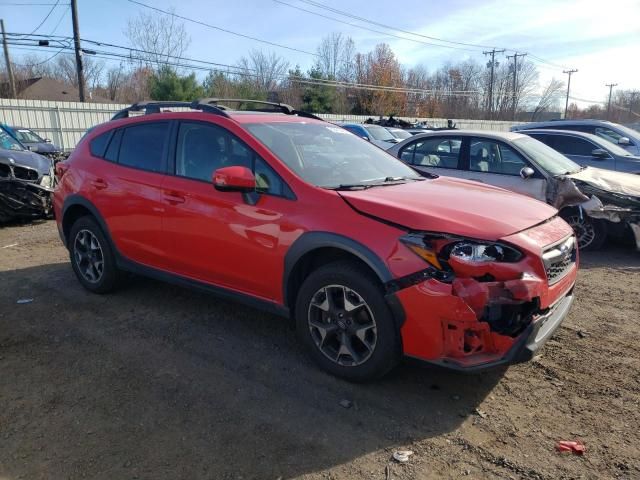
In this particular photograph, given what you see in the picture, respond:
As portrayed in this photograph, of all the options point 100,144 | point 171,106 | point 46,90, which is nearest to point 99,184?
point 100,144

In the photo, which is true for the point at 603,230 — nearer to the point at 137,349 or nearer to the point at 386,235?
the point at 386,235

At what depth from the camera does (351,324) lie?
3252 mm

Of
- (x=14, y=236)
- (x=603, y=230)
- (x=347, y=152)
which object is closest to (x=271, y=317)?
(x=347, y=152)

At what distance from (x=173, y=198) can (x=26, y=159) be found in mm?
6404

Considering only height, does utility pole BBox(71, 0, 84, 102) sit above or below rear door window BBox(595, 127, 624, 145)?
above

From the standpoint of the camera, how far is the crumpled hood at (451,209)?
9.82 feet

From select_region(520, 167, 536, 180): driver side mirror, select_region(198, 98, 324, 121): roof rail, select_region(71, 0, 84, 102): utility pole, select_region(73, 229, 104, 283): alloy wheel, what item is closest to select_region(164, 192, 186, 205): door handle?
select_region(198, 98, 324, 121): roof rail

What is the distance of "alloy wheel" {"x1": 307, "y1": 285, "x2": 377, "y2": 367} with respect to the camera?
3.21m

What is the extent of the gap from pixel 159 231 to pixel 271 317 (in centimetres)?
125

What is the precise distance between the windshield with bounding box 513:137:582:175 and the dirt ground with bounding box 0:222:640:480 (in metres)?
2.87

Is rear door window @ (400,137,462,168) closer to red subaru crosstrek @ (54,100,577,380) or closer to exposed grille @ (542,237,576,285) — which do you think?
red subaru crosstrek @ (54,100,577,380)

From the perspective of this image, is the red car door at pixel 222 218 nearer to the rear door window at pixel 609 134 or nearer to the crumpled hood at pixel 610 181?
the crumpled hood at pixel 610 181

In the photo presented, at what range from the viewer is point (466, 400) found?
10.6 ft

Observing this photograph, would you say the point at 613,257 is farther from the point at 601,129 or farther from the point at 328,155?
the point at 601,129
